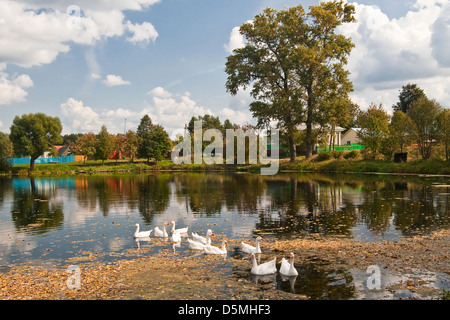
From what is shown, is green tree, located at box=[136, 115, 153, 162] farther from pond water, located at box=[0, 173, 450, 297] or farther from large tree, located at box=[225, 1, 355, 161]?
pond water, located at box=[0, 173, 450, 297]

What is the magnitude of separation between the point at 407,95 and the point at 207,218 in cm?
10045

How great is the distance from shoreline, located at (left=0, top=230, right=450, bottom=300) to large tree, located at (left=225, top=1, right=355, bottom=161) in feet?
168

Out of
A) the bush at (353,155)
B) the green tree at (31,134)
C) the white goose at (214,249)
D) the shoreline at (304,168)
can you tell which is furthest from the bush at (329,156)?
the green tree at (31,134)

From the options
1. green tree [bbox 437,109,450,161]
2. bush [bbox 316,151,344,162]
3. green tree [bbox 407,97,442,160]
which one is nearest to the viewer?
green tree [bbox 437,109,450,161]

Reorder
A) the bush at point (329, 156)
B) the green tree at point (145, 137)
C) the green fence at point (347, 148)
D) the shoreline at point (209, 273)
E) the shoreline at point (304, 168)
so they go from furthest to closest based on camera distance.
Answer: the green tree at point (145, 137) → the green fence at point (347, 148) → the bush at point (329, 156) → the shoreline at point (304, 168) → the shoreline at point (209, 273)

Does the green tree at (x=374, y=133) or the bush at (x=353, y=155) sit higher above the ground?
the green tree at (x=374, y=133)

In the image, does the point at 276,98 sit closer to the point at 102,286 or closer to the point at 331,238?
the point at 331,238

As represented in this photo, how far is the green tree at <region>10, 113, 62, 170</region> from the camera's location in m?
86.1

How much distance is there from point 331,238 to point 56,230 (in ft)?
49.9

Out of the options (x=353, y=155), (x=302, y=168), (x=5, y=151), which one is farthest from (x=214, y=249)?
(x=5, y=151)

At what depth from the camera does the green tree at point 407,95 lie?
105m

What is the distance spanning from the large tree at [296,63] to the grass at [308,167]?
16.0 feet

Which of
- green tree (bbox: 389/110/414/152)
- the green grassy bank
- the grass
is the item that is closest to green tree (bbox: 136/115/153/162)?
the grass

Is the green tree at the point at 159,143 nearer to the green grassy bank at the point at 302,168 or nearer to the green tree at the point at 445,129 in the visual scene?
the green grassy bank at the point at 302,168
